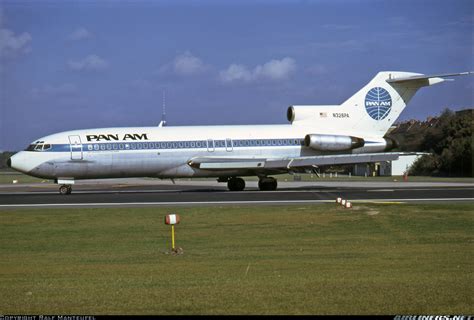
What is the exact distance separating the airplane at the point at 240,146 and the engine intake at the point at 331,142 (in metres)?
0.06

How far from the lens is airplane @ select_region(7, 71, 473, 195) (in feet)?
128

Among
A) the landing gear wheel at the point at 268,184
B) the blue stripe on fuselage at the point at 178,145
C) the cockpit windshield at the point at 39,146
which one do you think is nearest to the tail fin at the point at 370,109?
the blue stripe on fuselage at the point at 178,145

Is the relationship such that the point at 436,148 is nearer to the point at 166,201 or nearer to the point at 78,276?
the point at 166,201

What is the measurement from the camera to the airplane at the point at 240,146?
38969 millimetres

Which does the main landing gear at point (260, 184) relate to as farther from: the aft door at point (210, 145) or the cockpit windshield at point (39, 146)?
the cockpit windshield at point (39, 146)

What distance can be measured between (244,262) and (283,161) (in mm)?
25557

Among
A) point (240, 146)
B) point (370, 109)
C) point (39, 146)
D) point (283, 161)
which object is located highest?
point (370, 109)

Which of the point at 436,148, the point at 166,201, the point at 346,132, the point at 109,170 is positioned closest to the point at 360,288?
the point at 166,201

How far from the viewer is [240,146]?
41.0 meters

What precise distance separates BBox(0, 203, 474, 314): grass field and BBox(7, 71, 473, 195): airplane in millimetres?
12948

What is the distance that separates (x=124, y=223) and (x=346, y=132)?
898 inches

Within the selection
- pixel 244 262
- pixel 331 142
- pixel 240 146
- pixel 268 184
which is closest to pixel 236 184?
pixel 268 184

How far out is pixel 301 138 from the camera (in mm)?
41906

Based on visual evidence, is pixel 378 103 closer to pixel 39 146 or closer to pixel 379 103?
pixel 379 103
